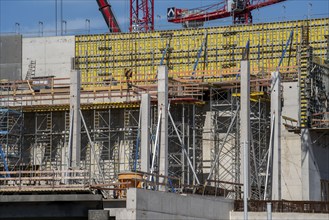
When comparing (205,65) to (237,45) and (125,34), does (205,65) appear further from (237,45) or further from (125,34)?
(125,34)

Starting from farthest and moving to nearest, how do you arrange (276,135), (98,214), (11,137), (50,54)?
(50,54) → (11,137) → (276,135) → (98,214)

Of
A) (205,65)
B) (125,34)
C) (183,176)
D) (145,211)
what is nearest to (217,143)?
(183,176)

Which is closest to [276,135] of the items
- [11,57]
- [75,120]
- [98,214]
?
[75,120]

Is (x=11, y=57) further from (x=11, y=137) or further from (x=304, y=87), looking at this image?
(x=304, y=87)

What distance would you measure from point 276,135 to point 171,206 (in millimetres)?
17035

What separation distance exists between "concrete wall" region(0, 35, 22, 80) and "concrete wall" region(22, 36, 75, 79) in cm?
45

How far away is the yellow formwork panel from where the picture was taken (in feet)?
269

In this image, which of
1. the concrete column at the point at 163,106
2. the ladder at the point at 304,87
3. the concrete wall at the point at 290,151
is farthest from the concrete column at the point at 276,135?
the concrete column at the point at 163,106

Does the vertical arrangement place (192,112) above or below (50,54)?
below

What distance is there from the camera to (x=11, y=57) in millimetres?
91188

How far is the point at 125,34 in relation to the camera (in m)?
87.7

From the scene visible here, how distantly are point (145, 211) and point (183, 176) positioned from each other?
2416 centimetres

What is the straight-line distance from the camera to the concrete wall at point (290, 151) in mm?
69938

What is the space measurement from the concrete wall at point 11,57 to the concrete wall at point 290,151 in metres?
29.3
